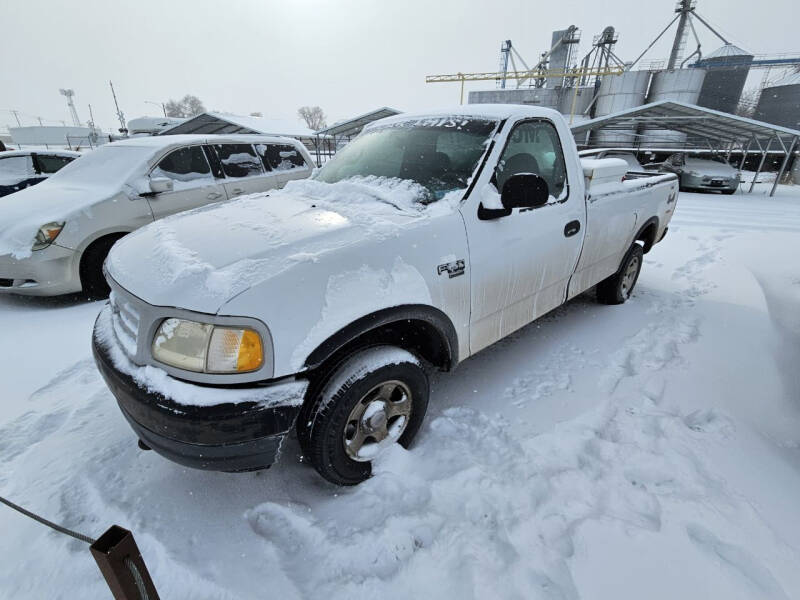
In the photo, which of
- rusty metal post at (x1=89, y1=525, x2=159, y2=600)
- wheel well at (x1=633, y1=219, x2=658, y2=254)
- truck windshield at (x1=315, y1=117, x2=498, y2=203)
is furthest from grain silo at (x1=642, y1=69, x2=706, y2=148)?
rusty metal post at (x1=89, y1=525, x2=159, y2=600)

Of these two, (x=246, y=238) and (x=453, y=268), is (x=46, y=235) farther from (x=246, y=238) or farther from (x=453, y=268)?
(x=453, y=268)

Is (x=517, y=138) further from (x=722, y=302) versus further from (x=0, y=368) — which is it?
(x=0, y=368)

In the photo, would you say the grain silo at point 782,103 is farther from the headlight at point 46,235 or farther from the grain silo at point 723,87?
the headlight at point 46,235

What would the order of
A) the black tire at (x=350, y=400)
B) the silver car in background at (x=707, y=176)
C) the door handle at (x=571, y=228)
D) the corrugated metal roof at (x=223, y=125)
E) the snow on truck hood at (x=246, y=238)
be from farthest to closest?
the corrugated metal roof at (x=223, y=125) → the silver car in background at (x=707, y=176) → the door handle at (x=571, y=228) → the black tire at (x=350, y=400) → the snow on truck hood at (x=246, y=238)

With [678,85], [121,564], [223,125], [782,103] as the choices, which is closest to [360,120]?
[223,125]

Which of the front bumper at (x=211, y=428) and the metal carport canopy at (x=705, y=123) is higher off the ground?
the metal carport canopy at (x=705, y=123)

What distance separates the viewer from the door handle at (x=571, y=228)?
284cm

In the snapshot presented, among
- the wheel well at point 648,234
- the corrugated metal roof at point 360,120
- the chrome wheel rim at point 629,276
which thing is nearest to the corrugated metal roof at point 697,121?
the corrugated metal roof at point 360,120

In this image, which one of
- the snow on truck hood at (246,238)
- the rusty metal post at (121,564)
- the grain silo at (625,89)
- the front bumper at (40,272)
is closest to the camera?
the rusty metal post at (121,564)

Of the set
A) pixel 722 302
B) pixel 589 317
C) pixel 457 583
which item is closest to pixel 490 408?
pixel 457 583

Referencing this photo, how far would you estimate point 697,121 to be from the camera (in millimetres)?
15570

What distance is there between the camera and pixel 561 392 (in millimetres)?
2838

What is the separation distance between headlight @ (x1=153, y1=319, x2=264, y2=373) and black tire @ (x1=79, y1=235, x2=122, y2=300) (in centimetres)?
356

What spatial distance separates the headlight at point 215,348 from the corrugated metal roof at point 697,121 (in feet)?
56.3
